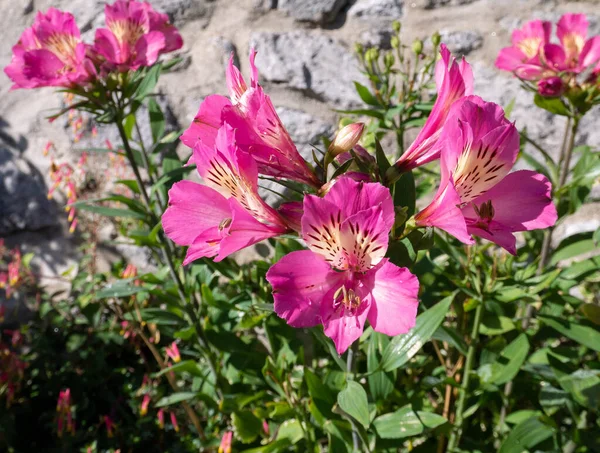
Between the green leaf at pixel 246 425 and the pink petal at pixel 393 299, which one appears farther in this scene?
the green leaf at pixel 246 425

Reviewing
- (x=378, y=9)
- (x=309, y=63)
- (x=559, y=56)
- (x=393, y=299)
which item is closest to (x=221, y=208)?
(x=393, y=299)

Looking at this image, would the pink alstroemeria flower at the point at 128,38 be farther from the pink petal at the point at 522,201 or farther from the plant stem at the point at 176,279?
the pink petal at the point at 522,201

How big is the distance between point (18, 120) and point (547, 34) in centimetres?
203

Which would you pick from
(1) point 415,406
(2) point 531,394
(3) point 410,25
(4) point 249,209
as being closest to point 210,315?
(1) point 415,406

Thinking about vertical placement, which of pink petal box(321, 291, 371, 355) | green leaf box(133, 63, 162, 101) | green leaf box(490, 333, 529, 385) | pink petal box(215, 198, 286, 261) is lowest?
green leaf box(490, 333, 529, 385)

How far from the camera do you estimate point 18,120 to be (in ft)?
7.14

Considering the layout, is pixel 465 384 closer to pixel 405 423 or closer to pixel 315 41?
pixel 405 423

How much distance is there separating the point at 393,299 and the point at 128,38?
3.40ft

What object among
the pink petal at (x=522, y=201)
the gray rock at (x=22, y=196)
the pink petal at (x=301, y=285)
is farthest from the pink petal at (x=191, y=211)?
the gray rock at (x=22, y=196)

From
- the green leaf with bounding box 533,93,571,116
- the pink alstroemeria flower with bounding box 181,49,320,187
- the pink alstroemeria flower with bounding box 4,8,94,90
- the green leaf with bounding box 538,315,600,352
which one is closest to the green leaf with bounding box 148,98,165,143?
the pink alstroemeria flower with bounding box 4,8,94,90

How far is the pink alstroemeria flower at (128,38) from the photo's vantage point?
128 cm

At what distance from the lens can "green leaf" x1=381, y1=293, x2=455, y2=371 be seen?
95 centimetres

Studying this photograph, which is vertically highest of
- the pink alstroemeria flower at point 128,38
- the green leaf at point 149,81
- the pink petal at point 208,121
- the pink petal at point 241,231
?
the pink alstroemeria flower at point 128,38

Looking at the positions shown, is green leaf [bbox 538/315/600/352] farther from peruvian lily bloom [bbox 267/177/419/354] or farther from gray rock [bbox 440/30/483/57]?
gray rock [bbox 440/30/483/57]
